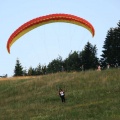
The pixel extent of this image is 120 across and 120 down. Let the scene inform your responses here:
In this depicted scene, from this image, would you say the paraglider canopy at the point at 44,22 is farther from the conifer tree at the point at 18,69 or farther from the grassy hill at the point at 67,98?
the conifer tree at the point at 18,69

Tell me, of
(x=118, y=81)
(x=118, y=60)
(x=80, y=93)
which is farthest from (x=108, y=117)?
(x=118, y=60)

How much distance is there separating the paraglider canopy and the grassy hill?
643 centimetres

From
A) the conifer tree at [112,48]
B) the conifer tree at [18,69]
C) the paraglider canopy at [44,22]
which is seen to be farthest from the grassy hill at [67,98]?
the conifer tree at [18,69]

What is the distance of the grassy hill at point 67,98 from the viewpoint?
1184 inches

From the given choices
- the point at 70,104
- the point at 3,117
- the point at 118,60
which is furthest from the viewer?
the point at 118,60

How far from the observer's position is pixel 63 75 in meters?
51.1

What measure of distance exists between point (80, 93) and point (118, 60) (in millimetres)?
46729

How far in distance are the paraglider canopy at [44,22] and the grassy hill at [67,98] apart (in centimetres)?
643

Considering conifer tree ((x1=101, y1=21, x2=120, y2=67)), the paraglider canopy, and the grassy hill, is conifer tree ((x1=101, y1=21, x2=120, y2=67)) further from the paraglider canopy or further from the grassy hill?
the paraglider canopy

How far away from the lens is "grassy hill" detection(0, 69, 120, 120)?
30072 mm

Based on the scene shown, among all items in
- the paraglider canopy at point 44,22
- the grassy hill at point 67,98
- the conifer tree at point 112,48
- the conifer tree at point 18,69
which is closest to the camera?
the grassy hill at point 67,98

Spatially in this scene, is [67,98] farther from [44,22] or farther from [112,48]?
[112,48]

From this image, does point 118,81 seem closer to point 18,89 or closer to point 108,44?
point 18,89

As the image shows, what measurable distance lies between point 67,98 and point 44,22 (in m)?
10.7
